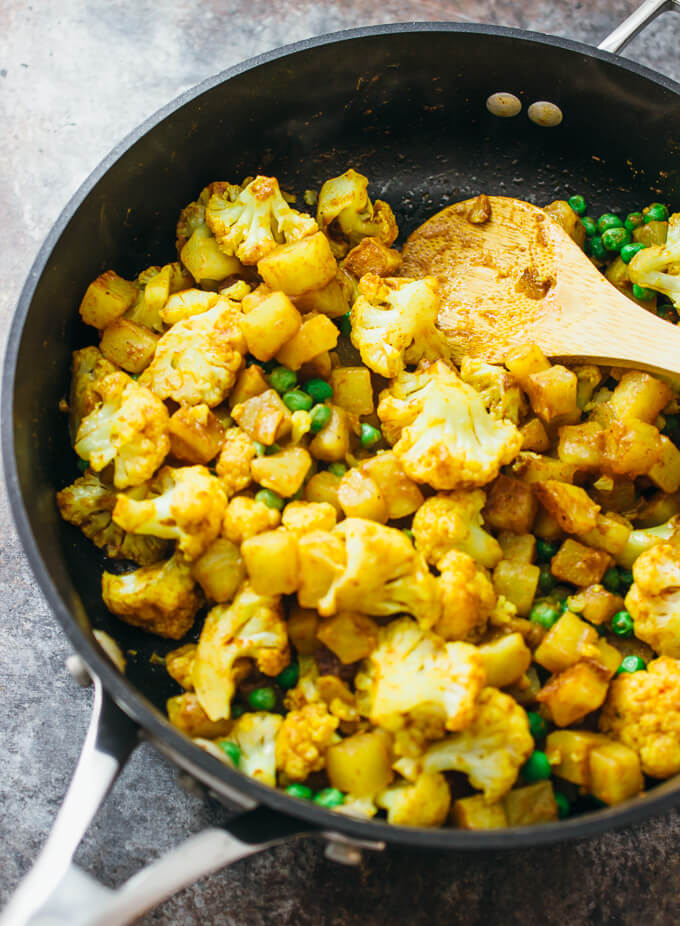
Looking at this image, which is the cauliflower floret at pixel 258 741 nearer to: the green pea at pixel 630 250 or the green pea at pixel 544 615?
the green pea at pixel 544 615

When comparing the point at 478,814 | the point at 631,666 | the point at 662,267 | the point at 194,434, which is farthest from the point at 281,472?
the point at 662,267

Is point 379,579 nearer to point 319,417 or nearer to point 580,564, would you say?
point 319,417

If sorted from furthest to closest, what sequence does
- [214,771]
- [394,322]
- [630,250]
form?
[630,250] < [394,322] < [214,771]

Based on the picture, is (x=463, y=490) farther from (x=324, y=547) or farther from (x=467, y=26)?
(x=467, y=26)

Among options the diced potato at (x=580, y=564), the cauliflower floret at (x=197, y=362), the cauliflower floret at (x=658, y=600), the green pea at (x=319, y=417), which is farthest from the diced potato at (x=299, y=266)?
the cauliflower floret at (x=658, y=600)

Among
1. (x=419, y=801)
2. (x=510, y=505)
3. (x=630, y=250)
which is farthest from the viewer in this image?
(x=630, y=250)

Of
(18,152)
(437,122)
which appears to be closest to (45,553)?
(18,152)
